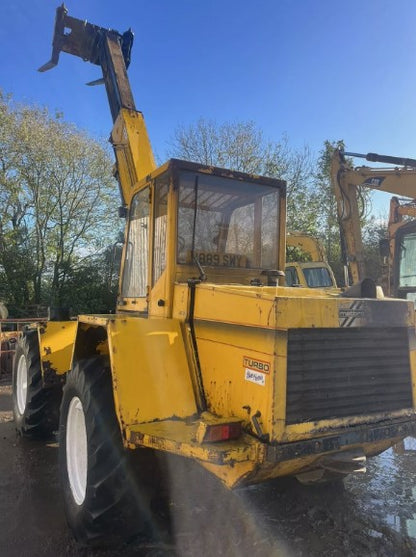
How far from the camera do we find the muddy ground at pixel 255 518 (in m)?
3.17

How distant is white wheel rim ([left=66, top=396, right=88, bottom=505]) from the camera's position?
11.9 feet

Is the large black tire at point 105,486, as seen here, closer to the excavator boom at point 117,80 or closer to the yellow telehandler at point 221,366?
the yellow telehandler at point 221,366

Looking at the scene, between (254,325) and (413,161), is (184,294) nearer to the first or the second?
(254,325)

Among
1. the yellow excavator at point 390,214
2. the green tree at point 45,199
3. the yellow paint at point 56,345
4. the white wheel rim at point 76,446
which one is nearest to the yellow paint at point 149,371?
the white wheel rim at point 76,446

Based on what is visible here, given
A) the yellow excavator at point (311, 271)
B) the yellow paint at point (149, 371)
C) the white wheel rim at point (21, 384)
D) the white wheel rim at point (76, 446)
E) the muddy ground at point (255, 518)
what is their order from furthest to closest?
the yellow excavator at point (311, 271), the white wheel rim at point (21, 384), the white wheel rim at point (76, 446), the muddy ground at point (255, 518), the yellow paint at point (149, 371)

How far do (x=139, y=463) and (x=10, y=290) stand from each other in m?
15.3

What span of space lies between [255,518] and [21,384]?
4007 mm

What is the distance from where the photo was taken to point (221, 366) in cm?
304

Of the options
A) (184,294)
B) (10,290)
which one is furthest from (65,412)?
(10,290)

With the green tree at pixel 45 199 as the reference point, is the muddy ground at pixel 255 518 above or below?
below

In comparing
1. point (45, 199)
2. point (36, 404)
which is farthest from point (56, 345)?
point (45, 199)

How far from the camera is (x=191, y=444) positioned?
105 inches

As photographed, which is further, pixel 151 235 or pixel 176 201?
pixel 151 235

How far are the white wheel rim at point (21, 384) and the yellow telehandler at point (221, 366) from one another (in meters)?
2.58
